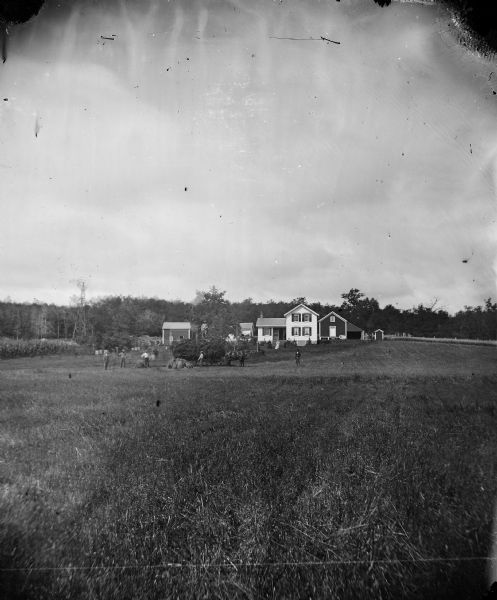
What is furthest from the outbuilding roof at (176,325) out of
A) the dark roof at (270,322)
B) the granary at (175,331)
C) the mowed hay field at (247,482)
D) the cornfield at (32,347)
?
the cornfield at (32,347)

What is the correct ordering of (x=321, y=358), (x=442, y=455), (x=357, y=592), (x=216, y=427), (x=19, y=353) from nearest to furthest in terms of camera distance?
(x=357, y=592), (x=442, y=455), (x=216, y=427), (x=19, y=353), (x=321, y=358)

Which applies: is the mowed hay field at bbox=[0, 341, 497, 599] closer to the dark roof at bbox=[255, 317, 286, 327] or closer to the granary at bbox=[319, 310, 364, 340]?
the granary at bbox=[319, 310, 364, 340]

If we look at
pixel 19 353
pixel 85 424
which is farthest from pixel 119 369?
pixel 19 353

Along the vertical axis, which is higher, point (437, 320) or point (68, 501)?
point (437, 320)

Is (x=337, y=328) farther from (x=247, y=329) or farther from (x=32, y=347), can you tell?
(x=32, y=347)

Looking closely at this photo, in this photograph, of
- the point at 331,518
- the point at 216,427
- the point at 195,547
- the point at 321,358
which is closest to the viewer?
the point at 195,547

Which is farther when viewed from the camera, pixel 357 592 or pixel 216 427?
pixel 216 427

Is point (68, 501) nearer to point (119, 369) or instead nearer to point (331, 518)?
point (119, 369)

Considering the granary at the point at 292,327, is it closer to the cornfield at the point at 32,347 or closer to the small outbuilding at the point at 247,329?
the small outbuilding at the point at 247,329
